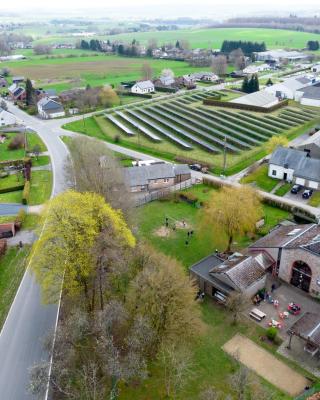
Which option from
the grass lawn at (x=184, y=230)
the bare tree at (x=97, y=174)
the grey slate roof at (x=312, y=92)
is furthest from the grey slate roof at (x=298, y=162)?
the grey slate roof at (x=312, y=92)

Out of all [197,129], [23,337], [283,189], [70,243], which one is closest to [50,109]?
[197,129]

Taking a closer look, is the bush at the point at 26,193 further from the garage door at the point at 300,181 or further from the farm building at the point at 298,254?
the garage door at the point at 300,181

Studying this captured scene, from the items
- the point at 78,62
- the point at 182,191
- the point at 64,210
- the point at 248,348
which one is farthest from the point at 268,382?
the point at 78,62

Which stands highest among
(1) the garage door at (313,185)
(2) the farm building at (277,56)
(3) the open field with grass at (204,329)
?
(2) the farm building at (277,56)

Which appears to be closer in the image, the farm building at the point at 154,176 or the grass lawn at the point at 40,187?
the grass lawn at the point at 40,187

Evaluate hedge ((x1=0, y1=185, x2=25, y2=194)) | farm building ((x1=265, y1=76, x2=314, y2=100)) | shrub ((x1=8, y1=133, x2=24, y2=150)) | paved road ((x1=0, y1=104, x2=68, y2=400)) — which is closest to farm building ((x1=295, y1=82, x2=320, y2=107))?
farm building ((x1=265, y1=76, x2=314, y2=100))

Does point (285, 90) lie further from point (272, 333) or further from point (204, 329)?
point (204, 329)

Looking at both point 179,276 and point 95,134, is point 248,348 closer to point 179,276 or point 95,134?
point 179,276
